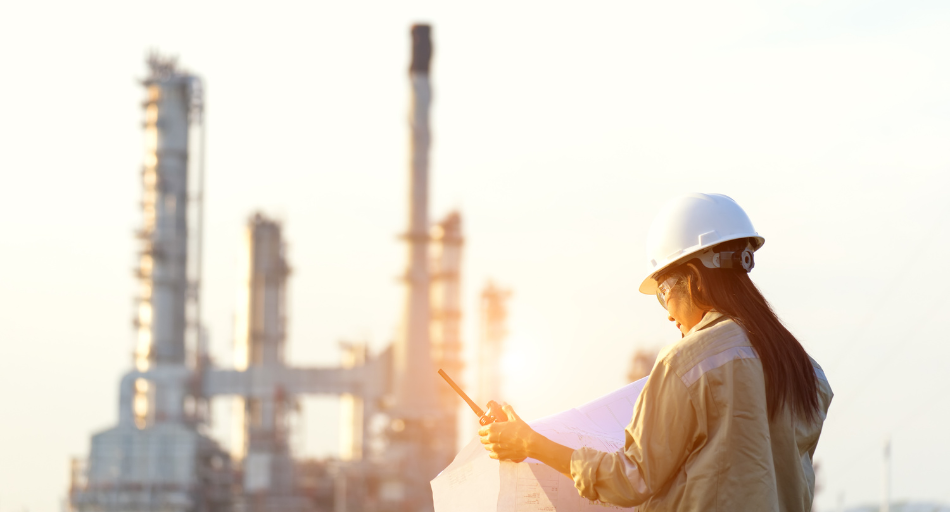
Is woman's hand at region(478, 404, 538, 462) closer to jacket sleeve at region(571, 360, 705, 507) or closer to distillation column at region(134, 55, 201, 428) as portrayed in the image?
jacket sleeve at region(571, 360, 705, 507)

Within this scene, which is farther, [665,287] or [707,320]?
[665,287]

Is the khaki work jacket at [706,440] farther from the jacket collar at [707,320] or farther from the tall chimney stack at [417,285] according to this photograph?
the tall chimney stack at [417,285]

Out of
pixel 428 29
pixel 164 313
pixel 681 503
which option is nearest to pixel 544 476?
pixel 681 503

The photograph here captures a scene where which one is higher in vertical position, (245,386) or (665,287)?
(665,287)

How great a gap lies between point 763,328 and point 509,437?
78cm

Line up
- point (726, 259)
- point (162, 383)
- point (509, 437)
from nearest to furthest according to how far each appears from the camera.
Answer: point (726, 259) < point (509, 437) < point (162, 383)

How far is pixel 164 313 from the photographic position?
119 feet

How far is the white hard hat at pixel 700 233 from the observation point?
309 centimetres

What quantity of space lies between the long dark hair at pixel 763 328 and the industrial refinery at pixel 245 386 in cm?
3325

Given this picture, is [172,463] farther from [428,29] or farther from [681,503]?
[681,503]

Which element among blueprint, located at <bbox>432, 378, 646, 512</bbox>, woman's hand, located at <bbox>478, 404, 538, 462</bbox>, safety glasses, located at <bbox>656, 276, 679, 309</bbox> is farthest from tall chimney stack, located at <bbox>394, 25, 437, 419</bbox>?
safety glasses, located at <bbox>656, 276, 679, 309</bbox>

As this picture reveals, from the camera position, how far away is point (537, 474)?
3383mm

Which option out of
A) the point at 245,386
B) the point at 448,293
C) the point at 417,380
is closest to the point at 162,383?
the point at 245,386

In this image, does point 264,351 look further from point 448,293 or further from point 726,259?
point 726,259
